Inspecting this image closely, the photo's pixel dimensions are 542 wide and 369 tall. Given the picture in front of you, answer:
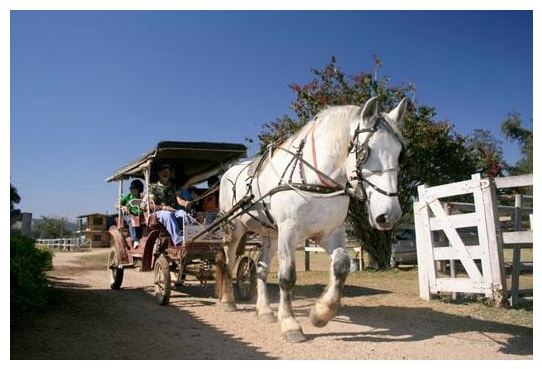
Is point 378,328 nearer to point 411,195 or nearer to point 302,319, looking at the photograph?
point 302,319

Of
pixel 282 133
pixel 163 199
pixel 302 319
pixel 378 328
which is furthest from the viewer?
pixel 282 133

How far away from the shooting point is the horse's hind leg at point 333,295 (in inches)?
186

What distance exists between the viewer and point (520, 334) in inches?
196

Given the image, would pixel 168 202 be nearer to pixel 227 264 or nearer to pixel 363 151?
pixel 227 264

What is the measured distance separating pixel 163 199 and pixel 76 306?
2182 millimetres

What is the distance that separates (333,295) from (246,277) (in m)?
3.64

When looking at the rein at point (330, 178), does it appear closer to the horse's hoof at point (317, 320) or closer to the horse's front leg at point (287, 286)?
the horse's front leg at point (287, 286)

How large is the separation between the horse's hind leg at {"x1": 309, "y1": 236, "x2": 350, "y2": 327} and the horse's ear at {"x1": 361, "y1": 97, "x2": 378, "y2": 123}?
147 cm

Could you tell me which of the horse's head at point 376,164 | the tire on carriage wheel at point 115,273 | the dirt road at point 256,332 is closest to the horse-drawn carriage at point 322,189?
the horse's head at point 376,164

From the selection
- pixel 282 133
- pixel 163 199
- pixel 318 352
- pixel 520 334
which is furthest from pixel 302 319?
pixel 282 133

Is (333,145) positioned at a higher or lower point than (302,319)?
higher

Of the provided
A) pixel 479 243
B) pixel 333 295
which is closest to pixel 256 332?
pixel 333 295

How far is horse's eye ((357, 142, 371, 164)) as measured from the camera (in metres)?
4.33
